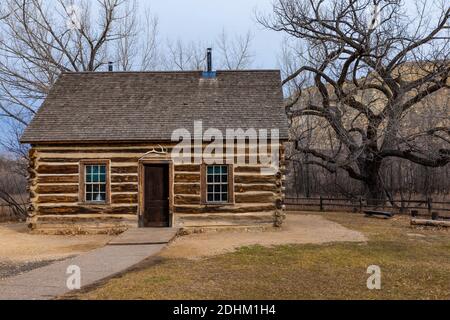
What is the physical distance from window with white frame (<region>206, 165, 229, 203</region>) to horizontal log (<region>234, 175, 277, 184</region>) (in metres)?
0.42

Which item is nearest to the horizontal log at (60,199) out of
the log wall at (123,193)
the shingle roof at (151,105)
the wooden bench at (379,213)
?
the log wall at (123,193)

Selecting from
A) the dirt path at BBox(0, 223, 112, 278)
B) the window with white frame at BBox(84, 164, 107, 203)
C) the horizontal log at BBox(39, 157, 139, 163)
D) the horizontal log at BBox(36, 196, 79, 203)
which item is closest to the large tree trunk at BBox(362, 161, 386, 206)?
the horizontal log at BBox(39, 157, 139, 163)

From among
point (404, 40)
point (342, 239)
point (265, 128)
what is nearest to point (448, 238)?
point (342, 239)

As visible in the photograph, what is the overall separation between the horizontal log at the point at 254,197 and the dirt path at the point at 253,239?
1124 mm

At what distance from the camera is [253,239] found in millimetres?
14055

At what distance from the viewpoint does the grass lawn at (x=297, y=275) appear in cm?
769

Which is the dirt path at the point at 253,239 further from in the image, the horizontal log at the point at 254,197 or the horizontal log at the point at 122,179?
the horizontal log at the point at 122,179

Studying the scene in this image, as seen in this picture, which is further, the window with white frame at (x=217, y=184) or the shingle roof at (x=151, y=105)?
the shingle roof at (x=151, y=105)

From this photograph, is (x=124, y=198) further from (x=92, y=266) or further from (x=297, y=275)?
(x=297, y=275)

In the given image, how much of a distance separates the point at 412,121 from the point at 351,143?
2.93m

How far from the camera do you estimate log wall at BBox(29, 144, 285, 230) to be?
52.5ft

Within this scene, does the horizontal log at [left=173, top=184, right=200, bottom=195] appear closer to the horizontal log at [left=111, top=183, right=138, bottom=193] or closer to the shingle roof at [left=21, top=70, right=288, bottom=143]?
the horizontal log at [left=111, top=183, right=138, bottom=193]
